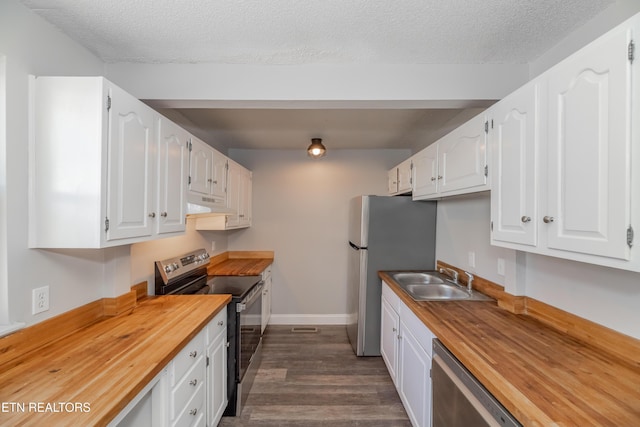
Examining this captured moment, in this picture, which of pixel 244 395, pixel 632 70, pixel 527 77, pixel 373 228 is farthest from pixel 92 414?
pixel 527 77

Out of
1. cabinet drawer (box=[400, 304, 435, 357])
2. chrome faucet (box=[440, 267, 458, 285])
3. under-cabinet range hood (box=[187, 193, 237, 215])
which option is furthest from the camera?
chrome faucet (box=[440, 267, 458, 285])

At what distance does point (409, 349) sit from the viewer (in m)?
1.96

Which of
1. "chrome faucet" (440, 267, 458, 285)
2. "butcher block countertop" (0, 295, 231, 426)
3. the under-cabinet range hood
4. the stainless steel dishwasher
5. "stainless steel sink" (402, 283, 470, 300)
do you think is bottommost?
the stainless steel dishwasher

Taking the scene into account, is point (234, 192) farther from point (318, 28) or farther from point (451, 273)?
point (451, 273)

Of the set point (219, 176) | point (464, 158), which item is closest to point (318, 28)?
point (464, 158)

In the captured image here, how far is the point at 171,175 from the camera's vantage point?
1761mm

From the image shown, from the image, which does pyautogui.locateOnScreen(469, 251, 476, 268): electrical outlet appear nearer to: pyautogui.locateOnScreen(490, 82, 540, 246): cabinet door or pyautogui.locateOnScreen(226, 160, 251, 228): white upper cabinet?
pyautogui.locateOnScreen(490, 82, 540, 246): cabinet door

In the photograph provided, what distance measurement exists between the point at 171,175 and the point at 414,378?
2.09 meters

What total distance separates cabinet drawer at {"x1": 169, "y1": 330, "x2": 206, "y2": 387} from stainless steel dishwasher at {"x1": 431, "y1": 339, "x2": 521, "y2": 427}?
51.7 inches

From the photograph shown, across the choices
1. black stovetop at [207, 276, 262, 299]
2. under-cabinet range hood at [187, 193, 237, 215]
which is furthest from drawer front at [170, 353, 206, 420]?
under-cabinet range hood at [187, 193, 237, 215]

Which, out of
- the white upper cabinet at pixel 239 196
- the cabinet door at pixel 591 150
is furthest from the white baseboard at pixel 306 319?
the cabinet door at pixel 591 150

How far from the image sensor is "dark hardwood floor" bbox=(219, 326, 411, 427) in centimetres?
205

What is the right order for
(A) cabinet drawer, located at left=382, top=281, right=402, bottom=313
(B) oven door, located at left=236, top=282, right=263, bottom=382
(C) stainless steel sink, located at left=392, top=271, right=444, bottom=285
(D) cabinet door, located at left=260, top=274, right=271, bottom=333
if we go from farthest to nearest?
(D) cabinet door, located at left=260, top=274, right=271, bottom=333 < (C) stainless steel sink, located at left=392, top=271, right=444, bottom=285 < (A) cabinet drawer, located at left=382, top=281, right=402, bottom=313 < (B) oven door, located at left=236, top=282, right=263, bottom=382

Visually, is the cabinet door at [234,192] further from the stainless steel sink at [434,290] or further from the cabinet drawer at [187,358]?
the stainless steel sink at [434,290]
